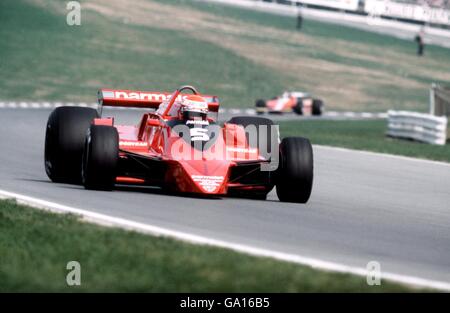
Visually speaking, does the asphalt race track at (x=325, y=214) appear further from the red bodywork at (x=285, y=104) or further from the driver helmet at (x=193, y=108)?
the red bodywork at (x=285, y=104)

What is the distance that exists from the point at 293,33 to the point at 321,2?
5.81 metres

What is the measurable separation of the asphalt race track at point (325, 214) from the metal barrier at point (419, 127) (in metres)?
7.92

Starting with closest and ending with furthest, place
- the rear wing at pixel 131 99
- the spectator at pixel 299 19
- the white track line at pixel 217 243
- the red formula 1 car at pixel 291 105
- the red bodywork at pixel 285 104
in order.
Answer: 1. the white track line at pixel 217 243
2. the rear wing at pixel 131 99
3. the red formula 1 car at pixel 291 105
4. the red bodywork at pixel 285 104
5. the spectator at pixel 299 19

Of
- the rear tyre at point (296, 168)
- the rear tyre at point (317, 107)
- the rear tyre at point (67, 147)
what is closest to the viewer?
the rear tyre at point (296, 168)

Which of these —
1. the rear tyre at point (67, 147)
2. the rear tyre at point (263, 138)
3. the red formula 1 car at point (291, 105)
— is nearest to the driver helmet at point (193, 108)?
the rear tyre at point (263, 138)

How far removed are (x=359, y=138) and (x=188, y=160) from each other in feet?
47.0

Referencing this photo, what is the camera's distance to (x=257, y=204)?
469 inches

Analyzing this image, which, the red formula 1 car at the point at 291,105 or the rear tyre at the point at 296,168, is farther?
the red formula 1 car at the point at 291,105

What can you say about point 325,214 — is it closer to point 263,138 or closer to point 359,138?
point 263,138

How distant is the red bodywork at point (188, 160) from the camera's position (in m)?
11.7

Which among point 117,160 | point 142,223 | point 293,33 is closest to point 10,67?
point 293,33

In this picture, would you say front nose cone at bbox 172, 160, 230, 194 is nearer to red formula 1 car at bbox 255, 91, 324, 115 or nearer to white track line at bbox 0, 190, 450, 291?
white track line at bbox 0, 190, 450, 291

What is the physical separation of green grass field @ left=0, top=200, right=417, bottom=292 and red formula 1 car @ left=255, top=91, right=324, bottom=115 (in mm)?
26966
